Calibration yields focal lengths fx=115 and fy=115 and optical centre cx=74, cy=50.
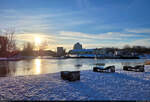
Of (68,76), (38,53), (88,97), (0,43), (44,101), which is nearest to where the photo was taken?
(44,101)

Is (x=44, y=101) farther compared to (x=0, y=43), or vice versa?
(x=0, y=43)

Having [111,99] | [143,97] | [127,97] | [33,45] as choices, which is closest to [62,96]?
[111,99]

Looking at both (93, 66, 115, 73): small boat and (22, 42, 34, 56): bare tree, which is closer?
(93, 66, 115, 73): small boat

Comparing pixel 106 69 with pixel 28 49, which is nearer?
pixel 106 69

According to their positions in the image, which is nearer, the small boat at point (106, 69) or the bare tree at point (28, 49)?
the small boat at point (106, 69)

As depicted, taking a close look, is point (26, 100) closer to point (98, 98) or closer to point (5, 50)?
point (98, 98)

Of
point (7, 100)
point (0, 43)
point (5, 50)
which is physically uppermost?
point (0, 43)

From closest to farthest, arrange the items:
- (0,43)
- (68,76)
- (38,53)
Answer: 1. (68,76)
2. (0,43)
3. (38,53)

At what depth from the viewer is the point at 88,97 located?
13.7 feet

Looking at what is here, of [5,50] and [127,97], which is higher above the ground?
[5,50]

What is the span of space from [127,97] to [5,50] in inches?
2148

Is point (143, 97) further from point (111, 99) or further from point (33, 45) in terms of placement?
point (33, 45)

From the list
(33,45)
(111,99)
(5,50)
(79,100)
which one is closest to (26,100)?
(79,100)

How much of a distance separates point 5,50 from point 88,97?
5373 centimetres
